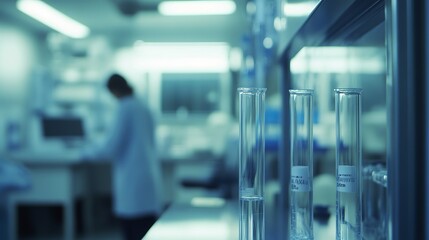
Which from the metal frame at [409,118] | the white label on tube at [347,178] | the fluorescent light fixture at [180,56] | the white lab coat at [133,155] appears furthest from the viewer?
the fluorescent light fixture at [180,56]

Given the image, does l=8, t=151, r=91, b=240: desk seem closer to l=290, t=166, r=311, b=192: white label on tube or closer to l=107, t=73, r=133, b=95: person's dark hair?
l=107, t=73, r=133, b=95: person's dark hair

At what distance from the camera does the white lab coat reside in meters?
2.95

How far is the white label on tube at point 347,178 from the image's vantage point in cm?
73

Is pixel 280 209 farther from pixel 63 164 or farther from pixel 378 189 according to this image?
pixel 63 164

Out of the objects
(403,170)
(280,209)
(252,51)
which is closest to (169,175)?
(252,51)

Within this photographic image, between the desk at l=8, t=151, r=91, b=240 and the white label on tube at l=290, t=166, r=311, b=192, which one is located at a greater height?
the white label on tube at l=290, t=166, r=311, b=192

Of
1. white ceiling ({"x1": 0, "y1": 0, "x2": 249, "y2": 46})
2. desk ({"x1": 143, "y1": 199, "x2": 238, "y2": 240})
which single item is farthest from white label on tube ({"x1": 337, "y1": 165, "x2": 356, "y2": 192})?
white ceiling ({"x1": 0, "y1": 0, "x2": 249, "y2": 46})

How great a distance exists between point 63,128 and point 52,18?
1.37 m

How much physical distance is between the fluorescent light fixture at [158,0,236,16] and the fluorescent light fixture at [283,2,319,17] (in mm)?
3443

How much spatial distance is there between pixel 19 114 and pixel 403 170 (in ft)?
19.0

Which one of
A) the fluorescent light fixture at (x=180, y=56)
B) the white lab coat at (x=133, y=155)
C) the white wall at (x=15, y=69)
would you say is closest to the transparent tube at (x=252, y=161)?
the white lab coat at (x=133, y=155)

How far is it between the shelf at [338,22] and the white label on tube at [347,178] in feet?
0.84

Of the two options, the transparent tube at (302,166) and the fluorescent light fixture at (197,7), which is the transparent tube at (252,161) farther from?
the fluorescent light fixture at (197,7)

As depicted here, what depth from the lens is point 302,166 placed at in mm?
814
